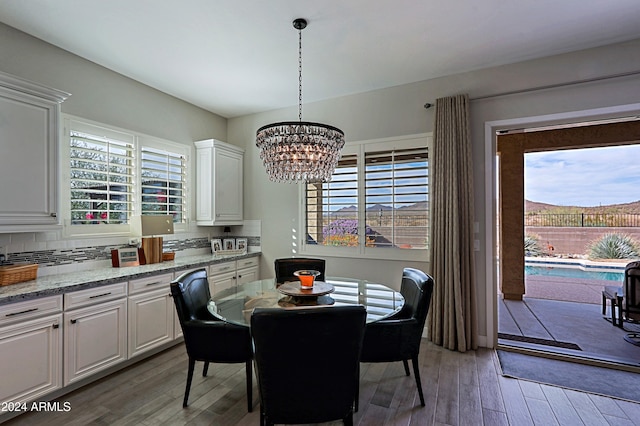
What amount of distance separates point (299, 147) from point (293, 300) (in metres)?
1.13

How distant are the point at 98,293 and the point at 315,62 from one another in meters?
2.90

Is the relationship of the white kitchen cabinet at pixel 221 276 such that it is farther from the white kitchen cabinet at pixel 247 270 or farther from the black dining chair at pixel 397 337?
the black dining chair at pixel 397 337

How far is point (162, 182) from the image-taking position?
153 inches

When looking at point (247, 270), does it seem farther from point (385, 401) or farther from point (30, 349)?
point (385, 401)

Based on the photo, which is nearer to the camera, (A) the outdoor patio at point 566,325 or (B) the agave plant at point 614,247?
(A) the outdoor patio at point 566,325

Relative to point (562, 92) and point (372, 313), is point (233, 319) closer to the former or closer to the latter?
point (372, 313)

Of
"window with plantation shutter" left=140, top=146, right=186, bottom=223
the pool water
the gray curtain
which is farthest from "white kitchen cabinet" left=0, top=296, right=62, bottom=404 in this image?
the pool water

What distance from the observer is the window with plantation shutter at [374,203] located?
11.9ft

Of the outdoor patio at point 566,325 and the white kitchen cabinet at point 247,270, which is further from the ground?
the white kitchen cabinet at point 247,270

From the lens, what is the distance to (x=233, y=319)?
78.9 inches

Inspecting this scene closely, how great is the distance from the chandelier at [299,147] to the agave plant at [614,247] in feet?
22.1

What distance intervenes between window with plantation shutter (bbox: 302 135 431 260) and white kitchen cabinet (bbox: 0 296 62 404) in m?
2.69

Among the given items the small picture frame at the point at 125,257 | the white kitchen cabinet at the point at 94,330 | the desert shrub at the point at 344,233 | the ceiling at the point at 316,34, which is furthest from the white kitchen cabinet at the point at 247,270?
the ceiling at the point at 316,34

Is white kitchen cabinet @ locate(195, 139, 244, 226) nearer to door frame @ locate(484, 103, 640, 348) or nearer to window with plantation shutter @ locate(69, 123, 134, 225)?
window with plantation shutter @ locate(69, 123, 134, 225)
